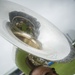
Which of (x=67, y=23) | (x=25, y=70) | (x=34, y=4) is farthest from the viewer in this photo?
(x=67, y=23)

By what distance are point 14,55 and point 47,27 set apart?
19cm

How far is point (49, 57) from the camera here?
58 cm

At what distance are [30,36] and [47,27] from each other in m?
0.09

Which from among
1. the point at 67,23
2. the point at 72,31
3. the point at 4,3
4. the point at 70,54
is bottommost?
the point at 72,31

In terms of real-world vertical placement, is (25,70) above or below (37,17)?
below

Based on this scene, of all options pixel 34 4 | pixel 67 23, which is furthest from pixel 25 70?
pixel 67 23

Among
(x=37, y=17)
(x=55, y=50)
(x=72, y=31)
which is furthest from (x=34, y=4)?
(x=72, y=31)

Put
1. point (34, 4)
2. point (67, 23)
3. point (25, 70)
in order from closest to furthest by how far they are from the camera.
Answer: point (25, 70), point (34, 4), point (67, 23)

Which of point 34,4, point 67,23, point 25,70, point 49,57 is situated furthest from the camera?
point 67,23

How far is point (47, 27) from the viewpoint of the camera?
769 millimetres

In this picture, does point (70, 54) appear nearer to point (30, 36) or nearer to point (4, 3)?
point (30, 36)

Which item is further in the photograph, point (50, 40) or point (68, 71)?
point (68, 71)

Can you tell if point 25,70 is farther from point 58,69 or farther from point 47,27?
point 58,69

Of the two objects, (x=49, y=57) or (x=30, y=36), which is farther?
(x=30, y=36)
